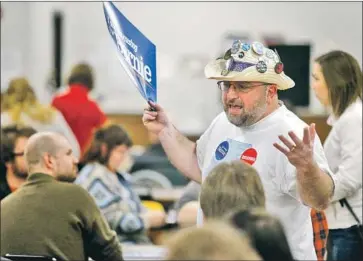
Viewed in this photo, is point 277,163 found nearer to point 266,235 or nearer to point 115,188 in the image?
point 266,235

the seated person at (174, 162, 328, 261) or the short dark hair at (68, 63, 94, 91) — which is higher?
the short dark hair at (68, 63, 94, 91)

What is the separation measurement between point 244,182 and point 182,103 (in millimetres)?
9569

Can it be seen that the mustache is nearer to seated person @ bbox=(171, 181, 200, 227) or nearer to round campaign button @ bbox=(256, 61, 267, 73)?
round campaign button @ bbox=(256, 61, 267, 73)

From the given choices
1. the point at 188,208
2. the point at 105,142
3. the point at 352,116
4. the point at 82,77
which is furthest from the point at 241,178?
the point at 82,77

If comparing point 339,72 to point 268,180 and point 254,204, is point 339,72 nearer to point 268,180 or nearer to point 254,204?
point 268,180

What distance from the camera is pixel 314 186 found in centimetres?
321

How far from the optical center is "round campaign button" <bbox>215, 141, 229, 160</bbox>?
3561mm

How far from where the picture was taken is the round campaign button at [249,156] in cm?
347

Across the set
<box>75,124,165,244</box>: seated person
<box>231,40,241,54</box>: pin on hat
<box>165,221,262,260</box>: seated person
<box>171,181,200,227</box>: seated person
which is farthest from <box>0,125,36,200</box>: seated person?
<box>165,221,262,260</box>: seated person

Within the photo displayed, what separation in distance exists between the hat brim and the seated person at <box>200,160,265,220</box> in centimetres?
68

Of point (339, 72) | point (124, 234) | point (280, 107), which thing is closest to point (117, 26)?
point (280, 107)

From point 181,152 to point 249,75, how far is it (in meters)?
0.50

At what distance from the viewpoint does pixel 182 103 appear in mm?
12359

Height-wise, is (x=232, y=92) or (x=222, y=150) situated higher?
(x=232, y=92)
